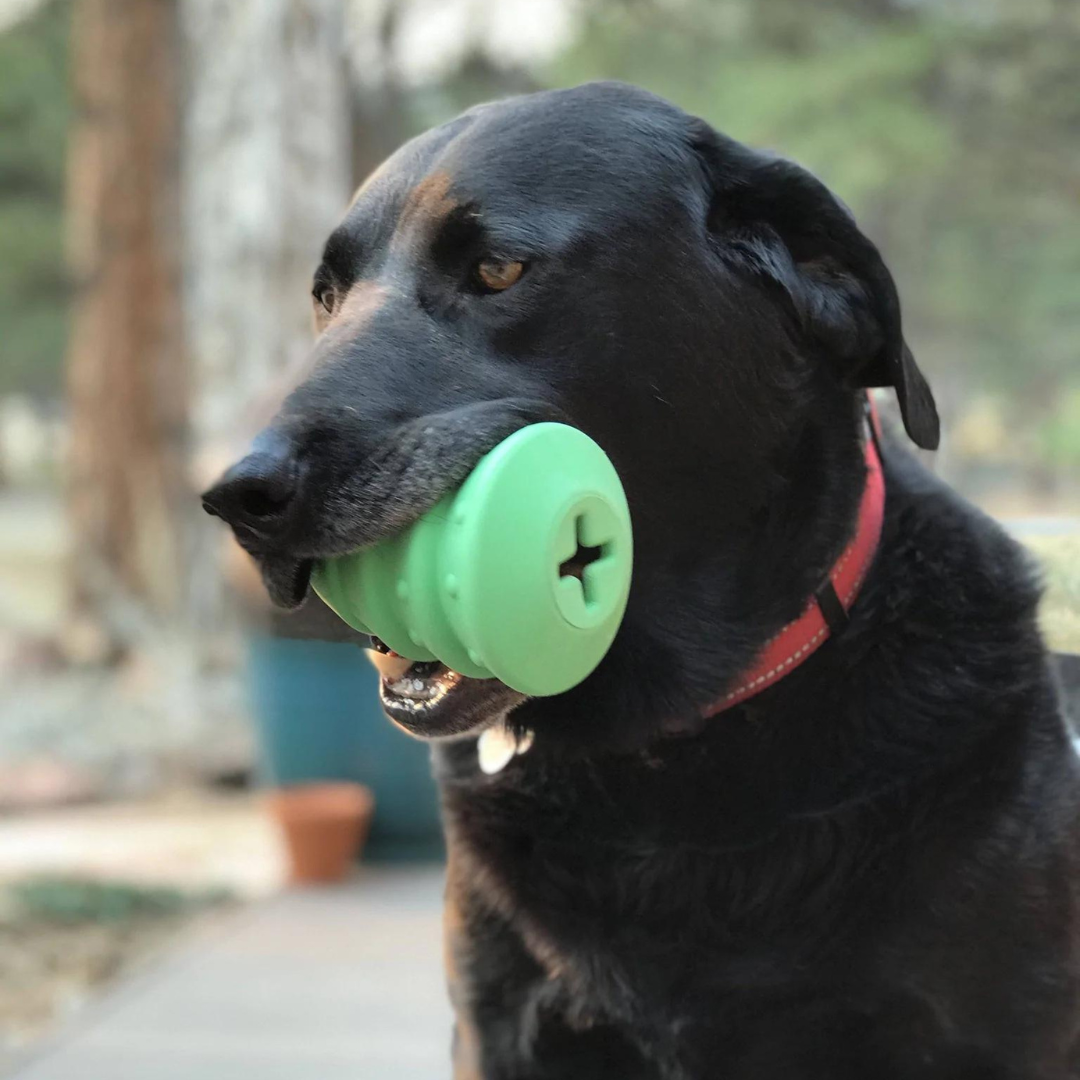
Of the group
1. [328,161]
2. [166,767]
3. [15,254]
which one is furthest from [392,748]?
[15,254]

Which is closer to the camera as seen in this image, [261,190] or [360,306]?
[360,306]

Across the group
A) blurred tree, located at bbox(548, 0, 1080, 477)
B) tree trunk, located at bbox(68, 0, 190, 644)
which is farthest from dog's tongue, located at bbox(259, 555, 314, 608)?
blurred tree, located at bbox(548, 0, 1080, 477)

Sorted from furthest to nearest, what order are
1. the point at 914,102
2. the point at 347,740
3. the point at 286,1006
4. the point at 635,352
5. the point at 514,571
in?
the point at 914,102
the point at 347,740
the point at 286,1006
the point at 635,352
the point at 514,571

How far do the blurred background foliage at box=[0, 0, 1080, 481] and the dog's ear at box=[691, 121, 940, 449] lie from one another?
767cm

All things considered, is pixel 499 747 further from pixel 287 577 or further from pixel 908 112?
pixel 908 112

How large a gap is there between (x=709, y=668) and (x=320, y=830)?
266 cm

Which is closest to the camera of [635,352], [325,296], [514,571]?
[514,571]

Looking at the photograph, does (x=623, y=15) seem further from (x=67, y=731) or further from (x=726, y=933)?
(x=726, y=933)

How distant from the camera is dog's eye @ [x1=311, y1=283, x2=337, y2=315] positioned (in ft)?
5.63

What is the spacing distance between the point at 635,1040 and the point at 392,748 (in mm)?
2655

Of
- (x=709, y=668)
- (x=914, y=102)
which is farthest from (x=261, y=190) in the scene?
(x=914, y=102)

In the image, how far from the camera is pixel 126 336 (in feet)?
24.9

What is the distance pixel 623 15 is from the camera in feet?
35.5

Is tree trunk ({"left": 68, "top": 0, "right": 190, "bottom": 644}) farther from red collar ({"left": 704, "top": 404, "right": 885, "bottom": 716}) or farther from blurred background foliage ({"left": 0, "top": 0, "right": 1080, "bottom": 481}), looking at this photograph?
red collar ({"left": 704, "top": 404, "right": 885, "bottom": 716})
